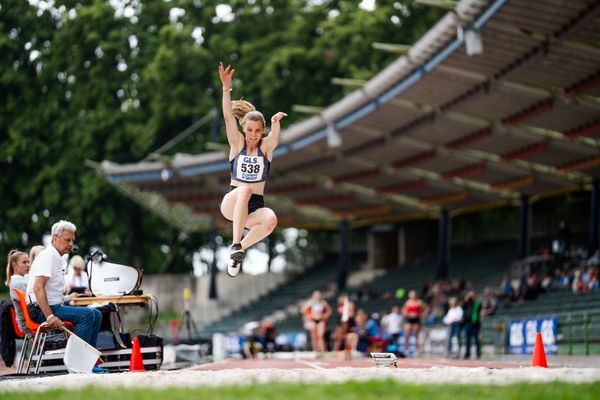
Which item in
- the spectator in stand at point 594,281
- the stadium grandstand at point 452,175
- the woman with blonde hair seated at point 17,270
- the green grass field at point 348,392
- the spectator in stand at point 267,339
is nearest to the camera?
the green grass field at point 348,392

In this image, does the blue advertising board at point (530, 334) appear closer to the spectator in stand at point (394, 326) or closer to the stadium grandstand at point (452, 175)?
the stadium grandstand at point (452, 175)

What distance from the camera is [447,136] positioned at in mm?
36344

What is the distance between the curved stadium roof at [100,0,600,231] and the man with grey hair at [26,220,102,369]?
506 inches

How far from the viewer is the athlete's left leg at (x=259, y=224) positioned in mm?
13484

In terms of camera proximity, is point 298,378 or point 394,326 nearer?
point 298,378

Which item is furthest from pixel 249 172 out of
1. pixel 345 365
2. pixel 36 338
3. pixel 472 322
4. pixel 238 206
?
pixel 472 322

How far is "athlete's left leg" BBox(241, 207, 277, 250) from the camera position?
13.5 meters

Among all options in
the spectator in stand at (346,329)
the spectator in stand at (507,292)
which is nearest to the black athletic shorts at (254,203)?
the spectator in stand at (346,329)

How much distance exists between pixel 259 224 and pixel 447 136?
76.7 feet

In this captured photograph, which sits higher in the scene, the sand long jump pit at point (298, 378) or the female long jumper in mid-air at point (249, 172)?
the female long jumper in mid-air at point (249, 172)

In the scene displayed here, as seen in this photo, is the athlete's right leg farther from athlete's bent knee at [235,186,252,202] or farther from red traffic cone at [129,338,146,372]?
red traffic cone at [129,338,146,372]

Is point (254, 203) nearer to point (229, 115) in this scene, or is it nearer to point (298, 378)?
point (229, 115)

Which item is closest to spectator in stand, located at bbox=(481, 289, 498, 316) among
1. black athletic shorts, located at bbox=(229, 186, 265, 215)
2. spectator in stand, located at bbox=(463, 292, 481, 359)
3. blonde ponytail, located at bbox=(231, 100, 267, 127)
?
spectator in stand, located at bbox=(463, 292, 481, 359)

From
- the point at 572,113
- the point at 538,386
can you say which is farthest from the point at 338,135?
the point at 538,386
